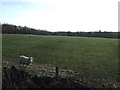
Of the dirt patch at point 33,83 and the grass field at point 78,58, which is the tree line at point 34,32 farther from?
the dirt patch at point 33,83

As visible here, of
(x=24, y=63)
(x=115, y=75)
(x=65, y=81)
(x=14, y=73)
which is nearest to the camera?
(x=65, y=81)

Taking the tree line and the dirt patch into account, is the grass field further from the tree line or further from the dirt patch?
the tree line

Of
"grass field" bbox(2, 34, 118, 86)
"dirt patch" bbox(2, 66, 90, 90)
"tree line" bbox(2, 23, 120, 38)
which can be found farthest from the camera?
"tree line" bbox(2, 23, 120, 38)

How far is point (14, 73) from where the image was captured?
5836 millimetres

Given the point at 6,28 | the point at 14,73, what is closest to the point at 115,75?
the point at 14,73

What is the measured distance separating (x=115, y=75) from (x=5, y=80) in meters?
7.32

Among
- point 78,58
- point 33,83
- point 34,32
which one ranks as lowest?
point 78,58

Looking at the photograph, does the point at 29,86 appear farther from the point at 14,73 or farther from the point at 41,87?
the point at 14,73

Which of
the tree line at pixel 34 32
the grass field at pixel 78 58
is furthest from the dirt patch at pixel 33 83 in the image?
the tree line at pixel 34 32

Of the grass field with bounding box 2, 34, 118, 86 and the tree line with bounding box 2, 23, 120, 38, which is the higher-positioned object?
the tree line with bounding box 2, 23, 120, 38

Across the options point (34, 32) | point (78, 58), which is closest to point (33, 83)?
point (78, 58)

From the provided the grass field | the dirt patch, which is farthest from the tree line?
the dirt patch

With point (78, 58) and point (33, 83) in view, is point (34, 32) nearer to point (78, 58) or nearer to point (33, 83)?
point (78, 58)

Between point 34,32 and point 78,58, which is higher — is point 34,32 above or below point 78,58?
above
